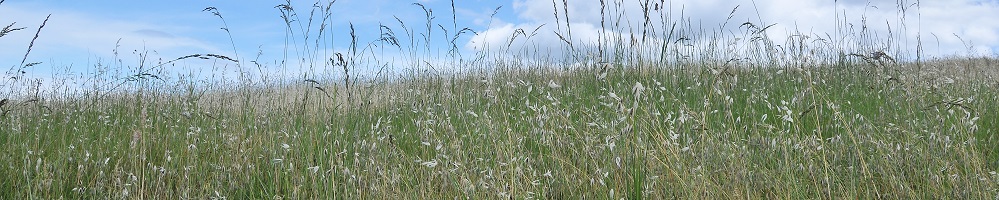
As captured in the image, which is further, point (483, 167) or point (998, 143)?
point (998, 143)

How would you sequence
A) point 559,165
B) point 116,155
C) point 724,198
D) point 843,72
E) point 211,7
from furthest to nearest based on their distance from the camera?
1. point 843,72
2. point 211,7
3. point 116,155
4. point 559,165
5. point 724,198

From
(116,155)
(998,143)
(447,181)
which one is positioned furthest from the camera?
(116,155)

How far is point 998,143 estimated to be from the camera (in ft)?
11.4

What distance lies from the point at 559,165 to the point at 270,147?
50.5 inches

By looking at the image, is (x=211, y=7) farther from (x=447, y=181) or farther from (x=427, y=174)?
(x=447, y=181)

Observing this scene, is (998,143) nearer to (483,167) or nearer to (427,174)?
(483,167)

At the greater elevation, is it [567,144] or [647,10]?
[647,10]

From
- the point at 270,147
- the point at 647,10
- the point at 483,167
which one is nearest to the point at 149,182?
the point at 270,147

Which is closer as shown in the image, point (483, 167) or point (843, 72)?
point (483, 167)

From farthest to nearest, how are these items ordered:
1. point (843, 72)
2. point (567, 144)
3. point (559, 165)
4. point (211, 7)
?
point (843, 72)
point (211, 7)
point (567, 144)
point (559, 165)

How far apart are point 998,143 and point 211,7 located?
12.8 feet

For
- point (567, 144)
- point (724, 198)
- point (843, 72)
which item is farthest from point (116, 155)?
point (843, 72)

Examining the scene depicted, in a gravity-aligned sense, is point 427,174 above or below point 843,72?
below

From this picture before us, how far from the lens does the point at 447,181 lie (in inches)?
110
